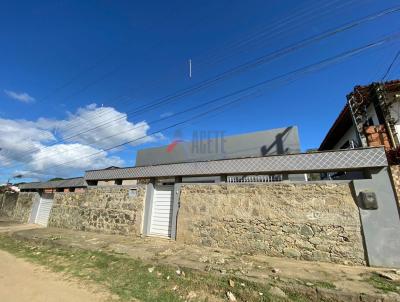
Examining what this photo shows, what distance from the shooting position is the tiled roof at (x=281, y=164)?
5.14 metres

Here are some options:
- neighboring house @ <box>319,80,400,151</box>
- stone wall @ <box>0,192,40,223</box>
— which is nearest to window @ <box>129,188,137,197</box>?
neighboring house @ <box>319,80,400,151</box>

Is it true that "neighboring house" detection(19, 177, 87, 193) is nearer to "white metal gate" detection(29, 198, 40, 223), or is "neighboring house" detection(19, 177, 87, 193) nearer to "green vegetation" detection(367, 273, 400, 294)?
"white metal gate" detection(29, 198, 40, 223)

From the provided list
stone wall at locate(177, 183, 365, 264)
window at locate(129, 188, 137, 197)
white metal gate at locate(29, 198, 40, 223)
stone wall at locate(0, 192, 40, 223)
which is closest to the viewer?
stone wall at locate(177, 183, 365, 264)

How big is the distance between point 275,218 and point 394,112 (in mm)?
5877

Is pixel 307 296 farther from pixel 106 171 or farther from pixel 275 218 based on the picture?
pixel 106 171

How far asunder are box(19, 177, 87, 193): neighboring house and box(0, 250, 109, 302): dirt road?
5862 millimetres

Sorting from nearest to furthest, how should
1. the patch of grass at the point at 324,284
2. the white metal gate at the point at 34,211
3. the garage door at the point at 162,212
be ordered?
1. the patch of grass at the point at 324,284
2. the garage door at the point at 162,212
3. the white metal gate at the point at 34,211

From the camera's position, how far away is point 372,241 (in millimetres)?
4828

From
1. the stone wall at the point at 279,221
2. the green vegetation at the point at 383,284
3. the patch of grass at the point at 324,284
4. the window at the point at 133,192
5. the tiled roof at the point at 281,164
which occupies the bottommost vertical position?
the patch of grass at the point at 324,284

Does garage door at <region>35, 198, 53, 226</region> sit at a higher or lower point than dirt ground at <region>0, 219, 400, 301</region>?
higher

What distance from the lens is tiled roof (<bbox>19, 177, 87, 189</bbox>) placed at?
11.6m

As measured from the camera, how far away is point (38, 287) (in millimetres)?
4121

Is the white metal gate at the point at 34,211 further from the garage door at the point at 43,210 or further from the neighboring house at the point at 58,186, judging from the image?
the neighboring house at the point at 58,186

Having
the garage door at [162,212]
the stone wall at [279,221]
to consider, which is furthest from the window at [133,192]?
the stone wall at [279,221]
